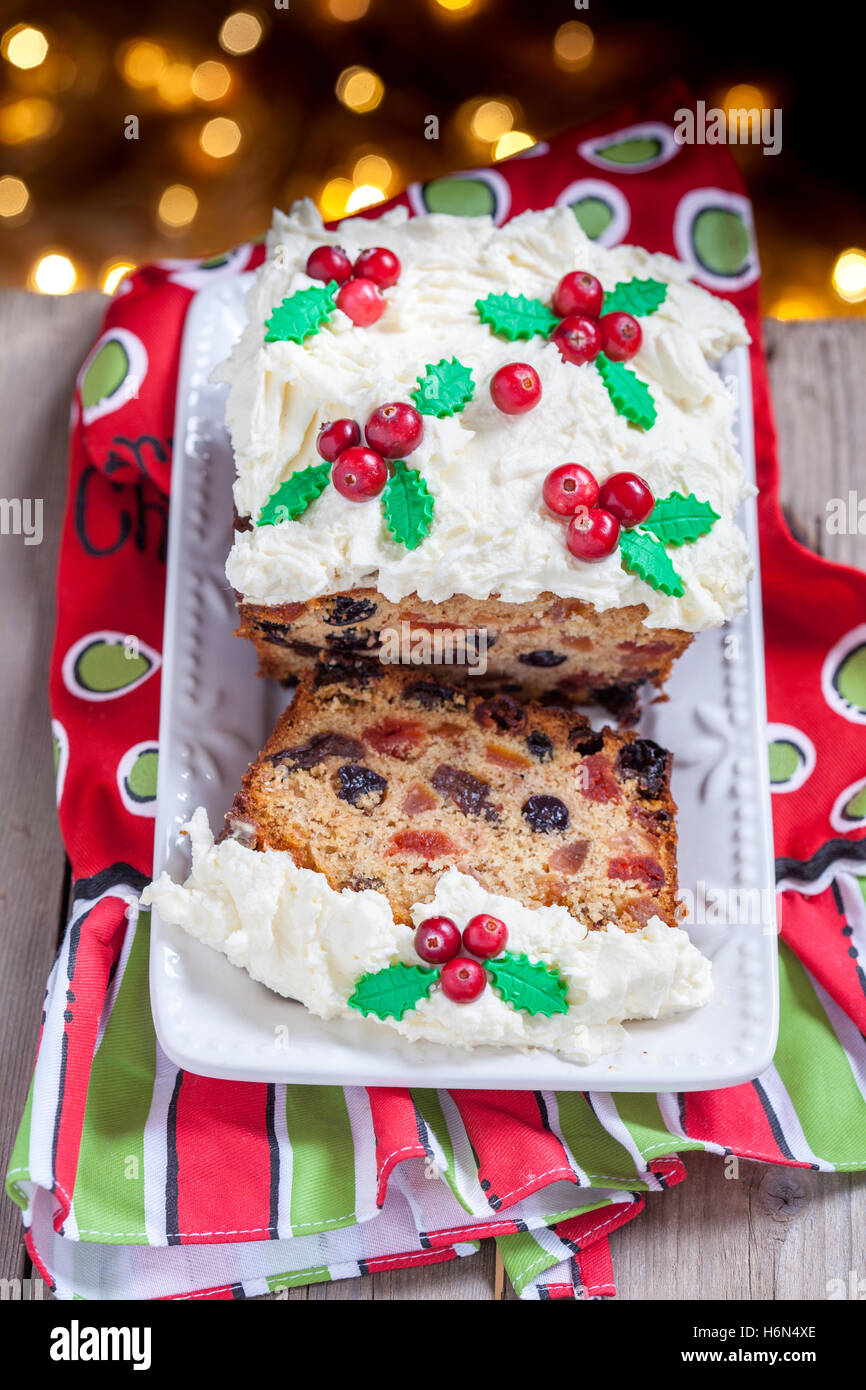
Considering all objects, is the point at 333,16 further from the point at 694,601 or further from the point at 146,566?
the point at 694,601

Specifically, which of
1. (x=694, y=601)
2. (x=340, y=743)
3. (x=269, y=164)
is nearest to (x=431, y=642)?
(x=340, y=743)

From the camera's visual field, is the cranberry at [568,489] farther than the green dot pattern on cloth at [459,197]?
No

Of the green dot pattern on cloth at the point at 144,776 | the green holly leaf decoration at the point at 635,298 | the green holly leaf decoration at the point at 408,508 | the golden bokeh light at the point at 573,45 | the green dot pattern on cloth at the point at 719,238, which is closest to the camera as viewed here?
the green holly leaf decoration at the point at 408,508

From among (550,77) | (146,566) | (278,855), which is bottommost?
(278,855)

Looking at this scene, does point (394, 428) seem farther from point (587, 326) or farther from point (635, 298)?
point (635, 298)

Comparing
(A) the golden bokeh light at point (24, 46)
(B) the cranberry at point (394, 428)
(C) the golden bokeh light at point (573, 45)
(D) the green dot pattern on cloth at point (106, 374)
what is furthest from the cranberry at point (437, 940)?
(A) the golden bokeh light at point (24, 46)

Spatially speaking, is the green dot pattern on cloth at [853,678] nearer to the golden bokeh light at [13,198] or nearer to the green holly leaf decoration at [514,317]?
the green holly leaf decoration at [514,317]
